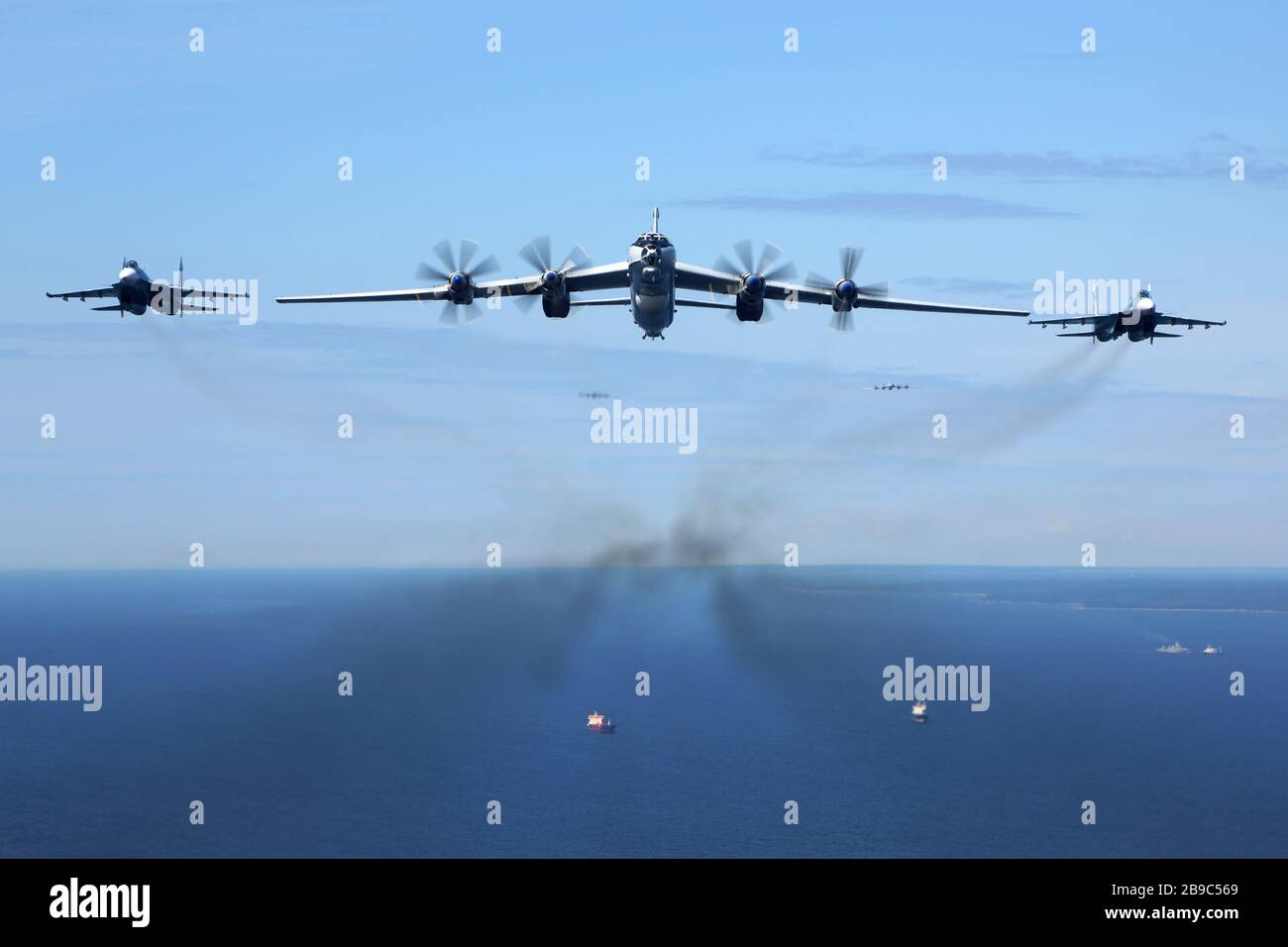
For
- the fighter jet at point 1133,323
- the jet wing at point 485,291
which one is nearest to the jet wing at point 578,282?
the jet wing at point 485,291

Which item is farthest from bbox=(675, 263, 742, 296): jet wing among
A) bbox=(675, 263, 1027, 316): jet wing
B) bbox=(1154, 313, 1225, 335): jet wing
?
bbox=(1154, 313, 1225, 335): jet wing

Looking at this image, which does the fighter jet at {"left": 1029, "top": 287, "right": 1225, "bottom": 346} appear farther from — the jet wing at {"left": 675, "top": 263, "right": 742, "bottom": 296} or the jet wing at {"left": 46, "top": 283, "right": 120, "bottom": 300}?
the jet wing at {"left": 46, "top": 283, "right": 120, "bottom": 300}

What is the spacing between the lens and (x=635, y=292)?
68562 mm

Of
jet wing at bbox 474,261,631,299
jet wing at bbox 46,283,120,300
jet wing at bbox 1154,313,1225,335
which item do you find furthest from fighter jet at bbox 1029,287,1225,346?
jet wing at bbox 46,283,120,300

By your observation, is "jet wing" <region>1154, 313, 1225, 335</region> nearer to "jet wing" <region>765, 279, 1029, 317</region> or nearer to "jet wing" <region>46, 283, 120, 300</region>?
"jet wing" <region>765, 279, 1029, 317</region>

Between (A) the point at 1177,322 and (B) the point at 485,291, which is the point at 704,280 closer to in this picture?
(B) the point at 485,291

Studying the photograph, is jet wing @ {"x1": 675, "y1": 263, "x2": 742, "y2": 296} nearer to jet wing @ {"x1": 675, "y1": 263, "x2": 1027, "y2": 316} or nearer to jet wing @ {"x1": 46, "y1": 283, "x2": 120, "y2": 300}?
jet wing @ {"x1": 675, "y1": 263, "x2": 1027, "y2": 316}


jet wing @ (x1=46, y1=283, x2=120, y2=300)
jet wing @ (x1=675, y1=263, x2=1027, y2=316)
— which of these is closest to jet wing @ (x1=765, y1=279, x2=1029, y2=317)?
jet wing @ (x1=675, y1=263, x2=1027, y2=316)

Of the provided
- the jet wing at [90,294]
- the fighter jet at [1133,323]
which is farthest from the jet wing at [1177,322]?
the jet wing at [90,294]

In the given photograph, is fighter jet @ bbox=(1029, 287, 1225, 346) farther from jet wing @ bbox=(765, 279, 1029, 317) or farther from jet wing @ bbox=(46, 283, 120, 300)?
jet wing @ bbox=(46, 283, 120, 300)

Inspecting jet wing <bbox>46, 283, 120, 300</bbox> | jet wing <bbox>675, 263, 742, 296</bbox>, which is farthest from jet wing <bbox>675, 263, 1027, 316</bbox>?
jet wing <bbox>46, 283, 120, 300</bbox>

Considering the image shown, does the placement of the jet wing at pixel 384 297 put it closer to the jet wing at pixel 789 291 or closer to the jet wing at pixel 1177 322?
the jet wing at pixel 789 291
